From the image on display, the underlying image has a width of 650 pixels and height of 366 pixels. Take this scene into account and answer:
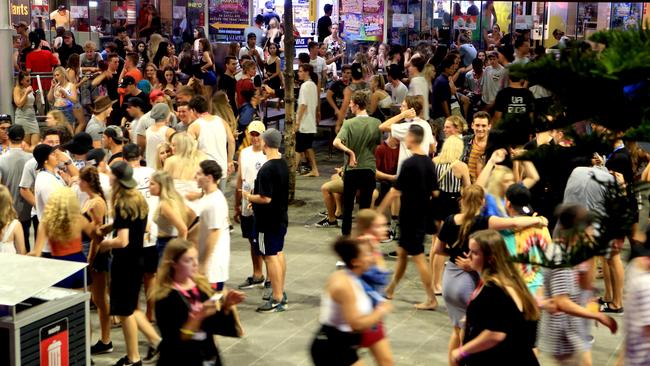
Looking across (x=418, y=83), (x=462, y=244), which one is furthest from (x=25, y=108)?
(x=462, y=244)

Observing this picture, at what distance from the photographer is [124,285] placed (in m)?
7.21

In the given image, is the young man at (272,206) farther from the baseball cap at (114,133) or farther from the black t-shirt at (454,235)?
the black t-shirt at (454,235)

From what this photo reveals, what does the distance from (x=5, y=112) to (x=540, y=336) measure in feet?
31.4

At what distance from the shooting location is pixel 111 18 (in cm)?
2398

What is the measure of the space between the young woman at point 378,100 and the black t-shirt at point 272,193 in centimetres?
486

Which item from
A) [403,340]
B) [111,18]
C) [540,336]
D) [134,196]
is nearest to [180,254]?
[134,196]

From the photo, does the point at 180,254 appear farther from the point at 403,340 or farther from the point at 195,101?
the point at 195,101

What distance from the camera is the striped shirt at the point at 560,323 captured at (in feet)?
19.9

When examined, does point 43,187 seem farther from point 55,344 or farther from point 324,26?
point 324,26

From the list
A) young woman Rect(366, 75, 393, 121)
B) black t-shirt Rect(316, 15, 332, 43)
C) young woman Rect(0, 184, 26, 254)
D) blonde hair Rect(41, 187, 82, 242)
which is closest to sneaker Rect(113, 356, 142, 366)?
blonde hair Rect(41, 187, 82, 242)

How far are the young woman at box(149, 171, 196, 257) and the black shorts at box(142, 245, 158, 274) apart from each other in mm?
216

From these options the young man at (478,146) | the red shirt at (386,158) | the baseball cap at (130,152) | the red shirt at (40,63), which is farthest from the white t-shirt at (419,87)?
the red shirt at (40,63)

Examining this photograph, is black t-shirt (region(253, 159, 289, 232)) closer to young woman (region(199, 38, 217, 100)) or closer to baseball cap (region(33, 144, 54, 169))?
baseball cap (region(33, 144, 54, 169))

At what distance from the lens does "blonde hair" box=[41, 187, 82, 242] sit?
7.13 metres
